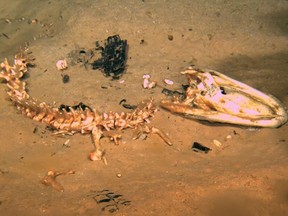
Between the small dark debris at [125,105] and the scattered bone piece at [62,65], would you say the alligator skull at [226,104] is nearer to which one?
the small dark debris at [125,105]

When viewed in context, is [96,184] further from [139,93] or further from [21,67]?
[21,67]

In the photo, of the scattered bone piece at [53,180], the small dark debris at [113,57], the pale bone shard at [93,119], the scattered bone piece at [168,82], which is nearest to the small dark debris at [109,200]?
the scattered bone piece at [53,180]

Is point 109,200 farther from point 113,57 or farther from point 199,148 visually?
point 113,57

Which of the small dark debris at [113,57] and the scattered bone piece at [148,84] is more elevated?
the small dark debris at [113,57]

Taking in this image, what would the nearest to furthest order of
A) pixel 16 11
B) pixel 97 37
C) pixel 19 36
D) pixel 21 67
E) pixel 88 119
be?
1. pixel 88 119
2. pixel 21 67
3. pixel 97 37
4. pixel 19 36
5. pixel 16 11

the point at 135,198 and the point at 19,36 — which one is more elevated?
the point at 19,36

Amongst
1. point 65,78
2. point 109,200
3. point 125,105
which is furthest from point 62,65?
point 109,200

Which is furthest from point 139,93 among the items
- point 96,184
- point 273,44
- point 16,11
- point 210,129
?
point 16,11
